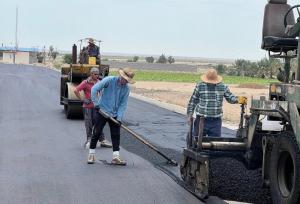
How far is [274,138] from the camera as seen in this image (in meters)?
6.72

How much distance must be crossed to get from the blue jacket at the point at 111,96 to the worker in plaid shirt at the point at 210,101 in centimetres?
157

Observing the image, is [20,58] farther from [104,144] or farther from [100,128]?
[100,128]

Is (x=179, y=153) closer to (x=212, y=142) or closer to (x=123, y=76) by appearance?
(x=123, y=76)

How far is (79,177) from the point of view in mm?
8945

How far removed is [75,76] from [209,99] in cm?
980

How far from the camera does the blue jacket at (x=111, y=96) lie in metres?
10.0

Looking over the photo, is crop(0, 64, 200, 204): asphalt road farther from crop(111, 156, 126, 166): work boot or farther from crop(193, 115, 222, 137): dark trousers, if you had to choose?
crop(193, 115, 222, 137): dark trousers

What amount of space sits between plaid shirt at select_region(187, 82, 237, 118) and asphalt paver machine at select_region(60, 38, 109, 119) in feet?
27.7

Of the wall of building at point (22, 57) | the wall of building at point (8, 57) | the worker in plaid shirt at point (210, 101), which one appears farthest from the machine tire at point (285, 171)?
the wall of building at point (8, 57)

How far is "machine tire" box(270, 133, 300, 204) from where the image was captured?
614cm

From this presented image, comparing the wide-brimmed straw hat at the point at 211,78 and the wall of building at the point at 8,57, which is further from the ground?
the wide-brimmed straw hat at the point at 211,78

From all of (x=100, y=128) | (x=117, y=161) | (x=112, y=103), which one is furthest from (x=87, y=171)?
(x=112, y=103)

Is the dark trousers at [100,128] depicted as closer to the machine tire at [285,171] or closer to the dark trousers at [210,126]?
the dark trousers at [210,126]

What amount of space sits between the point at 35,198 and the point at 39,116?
33.3 feet
